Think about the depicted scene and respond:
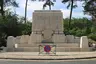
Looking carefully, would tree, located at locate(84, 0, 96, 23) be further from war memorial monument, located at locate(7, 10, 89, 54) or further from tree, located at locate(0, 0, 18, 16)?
war memorial monument, located at locate(7, 10, 89, 54)

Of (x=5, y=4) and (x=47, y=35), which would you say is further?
(x=5, y=4)

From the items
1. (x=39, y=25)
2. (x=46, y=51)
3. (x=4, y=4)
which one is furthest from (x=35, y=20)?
(x=4, y=4)

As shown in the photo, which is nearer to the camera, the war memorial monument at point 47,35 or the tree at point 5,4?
the war memorial monument at point 47,35

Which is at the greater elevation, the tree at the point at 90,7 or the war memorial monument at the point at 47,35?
the tree at the point at 90,7

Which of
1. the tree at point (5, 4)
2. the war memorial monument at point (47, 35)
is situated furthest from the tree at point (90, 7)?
the war memorial monument at point (47, 35)

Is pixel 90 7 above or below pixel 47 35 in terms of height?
above

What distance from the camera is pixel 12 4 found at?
5869 centimetres

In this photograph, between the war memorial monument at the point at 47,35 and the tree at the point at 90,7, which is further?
the tree at the point at 90,7

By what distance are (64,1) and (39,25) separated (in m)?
26.2

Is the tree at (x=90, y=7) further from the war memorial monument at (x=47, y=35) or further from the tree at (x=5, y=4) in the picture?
the war memorial monument at (x=47, y=35)

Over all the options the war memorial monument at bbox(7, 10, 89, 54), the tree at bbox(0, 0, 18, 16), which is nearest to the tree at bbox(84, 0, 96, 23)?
the tree at bbox(0, 0, 18, 16)

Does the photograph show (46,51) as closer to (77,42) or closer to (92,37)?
(77,42)

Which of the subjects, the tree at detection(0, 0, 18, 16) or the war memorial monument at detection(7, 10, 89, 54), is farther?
the tree at detection(0, 0, 18, 16)

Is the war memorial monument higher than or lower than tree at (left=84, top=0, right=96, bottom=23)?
lower
